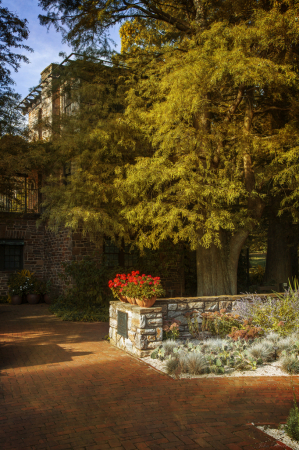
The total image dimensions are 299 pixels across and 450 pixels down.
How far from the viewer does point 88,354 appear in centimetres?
683

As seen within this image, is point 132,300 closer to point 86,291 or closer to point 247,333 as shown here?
point 247,333

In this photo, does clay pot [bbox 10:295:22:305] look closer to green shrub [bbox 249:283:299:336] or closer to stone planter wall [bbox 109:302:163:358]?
stone planter wall [bbox 109:302:163:358]

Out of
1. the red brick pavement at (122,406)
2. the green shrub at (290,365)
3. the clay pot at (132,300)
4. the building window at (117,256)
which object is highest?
the building window at (117,256)

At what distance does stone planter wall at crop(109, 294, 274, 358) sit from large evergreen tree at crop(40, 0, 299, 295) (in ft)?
Result: 4.49

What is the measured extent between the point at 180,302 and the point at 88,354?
6.50 ft

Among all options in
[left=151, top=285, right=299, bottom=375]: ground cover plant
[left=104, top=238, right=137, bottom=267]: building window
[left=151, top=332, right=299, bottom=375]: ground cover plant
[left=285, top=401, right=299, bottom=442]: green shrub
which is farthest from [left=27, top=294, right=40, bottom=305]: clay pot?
[left=285, top=401, right=299, bottom=442]: green shrub

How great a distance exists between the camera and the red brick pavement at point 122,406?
3.58 metres

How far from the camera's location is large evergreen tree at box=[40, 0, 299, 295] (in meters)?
7.87

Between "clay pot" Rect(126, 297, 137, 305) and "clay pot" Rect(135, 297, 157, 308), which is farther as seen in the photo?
"clay pot" Rect(126, 297, 137, 305)

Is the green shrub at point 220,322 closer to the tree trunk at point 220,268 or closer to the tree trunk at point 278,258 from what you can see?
the tree trunk at point 220,268

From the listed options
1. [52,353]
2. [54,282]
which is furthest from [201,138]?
[54,282]

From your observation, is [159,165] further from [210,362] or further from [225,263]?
[210,362]

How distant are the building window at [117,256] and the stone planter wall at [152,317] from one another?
5468 millimetres

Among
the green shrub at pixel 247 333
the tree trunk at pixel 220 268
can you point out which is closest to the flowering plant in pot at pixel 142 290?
the green shrub at pixel 247 333
